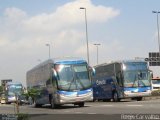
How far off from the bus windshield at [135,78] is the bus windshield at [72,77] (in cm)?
990

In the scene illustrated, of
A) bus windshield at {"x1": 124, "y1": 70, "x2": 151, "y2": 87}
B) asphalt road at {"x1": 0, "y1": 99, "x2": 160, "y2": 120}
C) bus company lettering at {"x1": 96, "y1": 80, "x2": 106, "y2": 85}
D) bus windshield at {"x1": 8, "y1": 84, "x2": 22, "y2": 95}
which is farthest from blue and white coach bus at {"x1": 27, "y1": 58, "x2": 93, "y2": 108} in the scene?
bus windshield at {"x1": 8, "y1": 84, "x2": 22, "y2": 95}

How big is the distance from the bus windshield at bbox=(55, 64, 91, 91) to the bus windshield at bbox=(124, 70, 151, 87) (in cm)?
990

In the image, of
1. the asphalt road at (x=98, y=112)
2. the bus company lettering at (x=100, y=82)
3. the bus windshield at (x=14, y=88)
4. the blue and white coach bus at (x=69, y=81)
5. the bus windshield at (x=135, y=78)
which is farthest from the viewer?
the bus windshield at (x=14, y=88)

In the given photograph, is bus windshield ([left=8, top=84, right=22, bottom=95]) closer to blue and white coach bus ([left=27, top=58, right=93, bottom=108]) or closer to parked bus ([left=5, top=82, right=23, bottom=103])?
parked bus ([left=5, top=82, right=23, bottom=103])

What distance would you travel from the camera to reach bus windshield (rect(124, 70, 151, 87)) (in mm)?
43219

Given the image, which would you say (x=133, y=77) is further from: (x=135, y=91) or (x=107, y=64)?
(x=107, y=64)

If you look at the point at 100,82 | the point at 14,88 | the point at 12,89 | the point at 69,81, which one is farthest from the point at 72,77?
the point at 12,89

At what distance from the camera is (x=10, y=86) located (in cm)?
6656

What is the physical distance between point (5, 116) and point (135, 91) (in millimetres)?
29373

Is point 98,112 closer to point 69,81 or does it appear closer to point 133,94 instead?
point 69,81

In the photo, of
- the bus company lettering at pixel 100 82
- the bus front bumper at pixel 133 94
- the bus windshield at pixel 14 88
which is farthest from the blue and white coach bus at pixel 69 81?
the bus windshield at pixel 14 88

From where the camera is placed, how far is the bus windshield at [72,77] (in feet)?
110

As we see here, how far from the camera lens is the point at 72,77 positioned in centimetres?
3356

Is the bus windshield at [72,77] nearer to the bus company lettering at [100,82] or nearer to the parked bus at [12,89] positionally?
the bus company lettering at [100,82]
